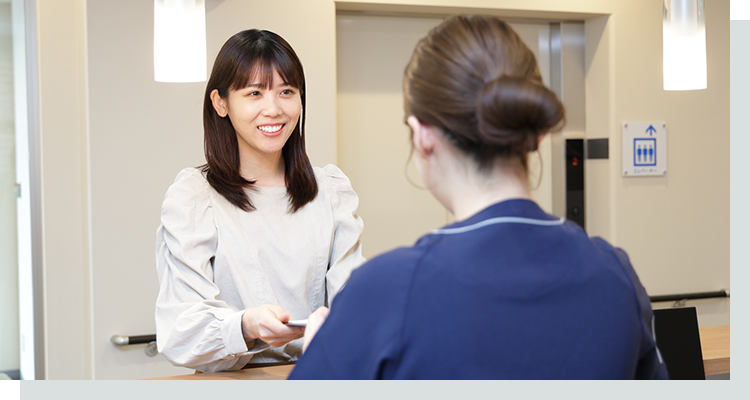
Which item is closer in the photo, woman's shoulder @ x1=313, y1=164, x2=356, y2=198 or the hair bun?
the hair bun

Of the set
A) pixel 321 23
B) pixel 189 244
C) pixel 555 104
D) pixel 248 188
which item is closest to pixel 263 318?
pixel 189 244

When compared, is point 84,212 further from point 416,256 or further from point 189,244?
point 416,256

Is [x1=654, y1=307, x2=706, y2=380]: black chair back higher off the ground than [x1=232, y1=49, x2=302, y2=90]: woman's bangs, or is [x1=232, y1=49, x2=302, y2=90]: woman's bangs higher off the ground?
[x1=232, y1=49, x2=302, y2=90]: woman's bangs

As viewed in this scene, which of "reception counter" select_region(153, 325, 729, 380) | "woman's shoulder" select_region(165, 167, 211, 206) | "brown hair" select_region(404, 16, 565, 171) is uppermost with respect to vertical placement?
"brown hair" select_region(404, 16, 565, 171)

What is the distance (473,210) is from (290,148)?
1.00 metres

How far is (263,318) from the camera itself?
4.02 feet

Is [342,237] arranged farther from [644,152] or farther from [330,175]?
[644,152]

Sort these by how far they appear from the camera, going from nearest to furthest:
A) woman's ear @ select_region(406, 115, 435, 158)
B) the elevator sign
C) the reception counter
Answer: woman's ear @ select_region(406, 115, 435, 158) < the reception counter < the elevator sign

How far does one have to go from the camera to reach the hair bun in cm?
71

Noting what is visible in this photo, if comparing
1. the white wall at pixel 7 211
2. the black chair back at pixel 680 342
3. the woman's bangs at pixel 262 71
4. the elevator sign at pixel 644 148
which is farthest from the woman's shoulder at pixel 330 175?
the elevator sign at pixel 644 148

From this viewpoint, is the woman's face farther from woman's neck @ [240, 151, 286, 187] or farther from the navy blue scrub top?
the navy blue scrub top

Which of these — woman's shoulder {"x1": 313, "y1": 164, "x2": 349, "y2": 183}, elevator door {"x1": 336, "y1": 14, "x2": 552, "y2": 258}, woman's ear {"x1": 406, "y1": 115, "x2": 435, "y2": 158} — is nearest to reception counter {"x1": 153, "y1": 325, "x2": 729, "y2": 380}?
woman's shoulder {"x1": 313, "y1": 164, "x2": 349, "y2": 183}

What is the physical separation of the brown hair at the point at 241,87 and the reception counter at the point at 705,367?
1.30 ft

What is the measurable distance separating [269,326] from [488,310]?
0.64 metres
